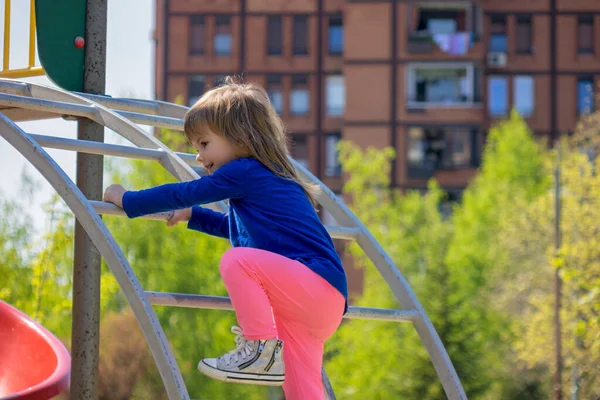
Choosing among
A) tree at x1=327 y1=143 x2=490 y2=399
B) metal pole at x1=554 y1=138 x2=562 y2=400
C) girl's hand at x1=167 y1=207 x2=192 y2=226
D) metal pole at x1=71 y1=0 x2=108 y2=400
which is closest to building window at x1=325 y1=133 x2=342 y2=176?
tree at x1=327 y1=143 x2=490 y2=399

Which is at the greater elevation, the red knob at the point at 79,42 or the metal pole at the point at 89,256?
the red knob at the point at 79,42

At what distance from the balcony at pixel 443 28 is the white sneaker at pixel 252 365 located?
120 ft

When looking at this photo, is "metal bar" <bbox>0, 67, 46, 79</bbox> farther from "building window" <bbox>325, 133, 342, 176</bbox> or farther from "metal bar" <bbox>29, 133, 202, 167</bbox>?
"building window" <bbox>325, 133, 342, 176</bbox>

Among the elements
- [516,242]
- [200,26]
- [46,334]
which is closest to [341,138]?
[200,26]

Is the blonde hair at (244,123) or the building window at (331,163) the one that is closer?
the blonde hair at (244,123)

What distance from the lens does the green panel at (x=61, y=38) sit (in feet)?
15.3

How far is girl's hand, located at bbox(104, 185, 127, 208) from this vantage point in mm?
3594

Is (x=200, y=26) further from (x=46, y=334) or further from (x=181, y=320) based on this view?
(x=46, y=334)

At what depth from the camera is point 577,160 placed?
24.4 meters

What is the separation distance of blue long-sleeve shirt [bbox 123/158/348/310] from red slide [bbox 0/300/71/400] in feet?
3.72

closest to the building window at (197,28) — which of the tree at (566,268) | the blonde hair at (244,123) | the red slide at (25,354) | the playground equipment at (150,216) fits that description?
the tree at (566,268)

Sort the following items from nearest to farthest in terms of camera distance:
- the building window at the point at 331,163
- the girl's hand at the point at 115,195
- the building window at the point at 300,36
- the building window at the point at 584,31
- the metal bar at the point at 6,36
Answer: the girl's hand at the point at 115,195 < the metal bar at the point at 6,36 < the building window at the point at 584,31 < the building window at the point at 331,163 < the building window at the point at 300,36

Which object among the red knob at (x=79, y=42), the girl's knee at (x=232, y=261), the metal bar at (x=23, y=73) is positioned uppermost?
the red knob at (x=79, y=42)

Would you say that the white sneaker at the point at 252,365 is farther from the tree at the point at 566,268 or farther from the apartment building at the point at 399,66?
the apartment building at the point at 399,66
